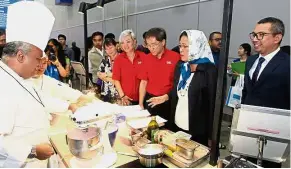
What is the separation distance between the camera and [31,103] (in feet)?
3.46

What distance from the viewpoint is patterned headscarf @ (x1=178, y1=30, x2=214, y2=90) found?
4.90 feet

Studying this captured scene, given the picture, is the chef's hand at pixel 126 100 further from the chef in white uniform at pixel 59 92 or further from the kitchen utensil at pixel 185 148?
the kitchen utensil at pixel 185 148

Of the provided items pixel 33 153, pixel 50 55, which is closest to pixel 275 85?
pixel 33 153

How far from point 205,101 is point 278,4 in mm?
1994

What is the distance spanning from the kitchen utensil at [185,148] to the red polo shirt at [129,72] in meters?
1.19

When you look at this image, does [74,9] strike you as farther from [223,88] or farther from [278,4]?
[223,88]

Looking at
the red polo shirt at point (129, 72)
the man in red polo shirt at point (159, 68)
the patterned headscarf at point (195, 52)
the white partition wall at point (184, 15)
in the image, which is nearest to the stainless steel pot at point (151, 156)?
the patterned headscarf at point (195, 52)

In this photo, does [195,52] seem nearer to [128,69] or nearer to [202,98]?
[202,98]

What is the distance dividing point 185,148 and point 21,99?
0.82 meters

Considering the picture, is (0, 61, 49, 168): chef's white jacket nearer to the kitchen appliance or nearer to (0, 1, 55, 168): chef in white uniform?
(0, 1, 55, 168): chef in white uniform

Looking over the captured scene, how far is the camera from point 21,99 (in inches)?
39.9

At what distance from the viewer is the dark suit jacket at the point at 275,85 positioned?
1503mm

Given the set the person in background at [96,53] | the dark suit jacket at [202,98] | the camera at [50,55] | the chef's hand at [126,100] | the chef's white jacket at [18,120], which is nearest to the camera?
the chef's white jacket at [18,120]

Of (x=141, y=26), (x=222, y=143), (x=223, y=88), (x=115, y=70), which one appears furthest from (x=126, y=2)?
(x=223, y=88)
